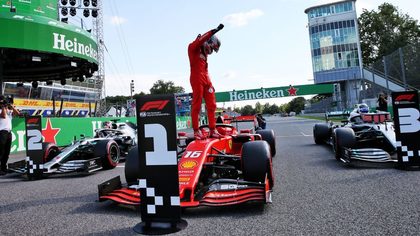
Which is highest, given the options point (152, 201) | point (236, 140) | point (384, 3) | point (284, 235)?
point (384, 3)

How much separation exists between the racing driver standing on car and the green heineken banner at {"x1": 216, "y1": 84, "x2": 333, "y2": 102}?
122 feet

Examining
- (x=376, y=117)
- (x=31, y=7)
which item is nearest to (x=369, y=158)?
(x=376, y=117)

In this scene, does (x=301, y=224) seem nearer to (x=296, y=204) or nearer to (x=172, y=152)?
(x=296, y=204)

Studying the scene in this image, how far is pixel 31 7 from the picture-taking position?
13141 mm

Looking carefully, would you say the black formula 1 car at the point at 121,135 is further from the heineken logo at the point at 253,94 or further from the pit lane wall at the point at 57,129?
the heineken logo at the point at 253,94

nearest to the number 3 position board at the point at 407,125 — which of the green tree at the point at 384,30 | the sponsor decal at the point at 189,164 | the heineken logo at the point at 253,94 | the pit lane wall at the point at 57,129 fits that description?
the sponsor decal at the point at 189,164

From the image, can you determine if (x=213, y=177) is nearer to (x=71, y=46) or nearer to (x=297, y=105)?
(x=71, y=46)

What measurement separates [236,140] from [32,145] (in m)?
3.77

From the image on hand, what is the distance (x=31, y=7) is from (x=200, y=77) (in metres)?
11.1

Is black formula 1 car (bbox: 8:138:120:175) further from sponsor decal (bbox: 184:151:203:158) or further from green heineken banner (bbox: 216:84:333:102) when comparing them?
green heineken banner (bbox: 216:84:333:102)

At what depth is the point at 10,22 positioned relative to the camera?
1150 centimetres

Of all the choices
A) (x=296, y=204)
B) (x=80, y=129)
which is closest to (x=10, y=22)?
(x=80, y=129)

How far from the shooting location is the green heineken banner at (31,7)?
491 inches

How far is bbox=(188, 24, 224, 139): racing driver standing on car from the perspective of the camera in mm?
4852
